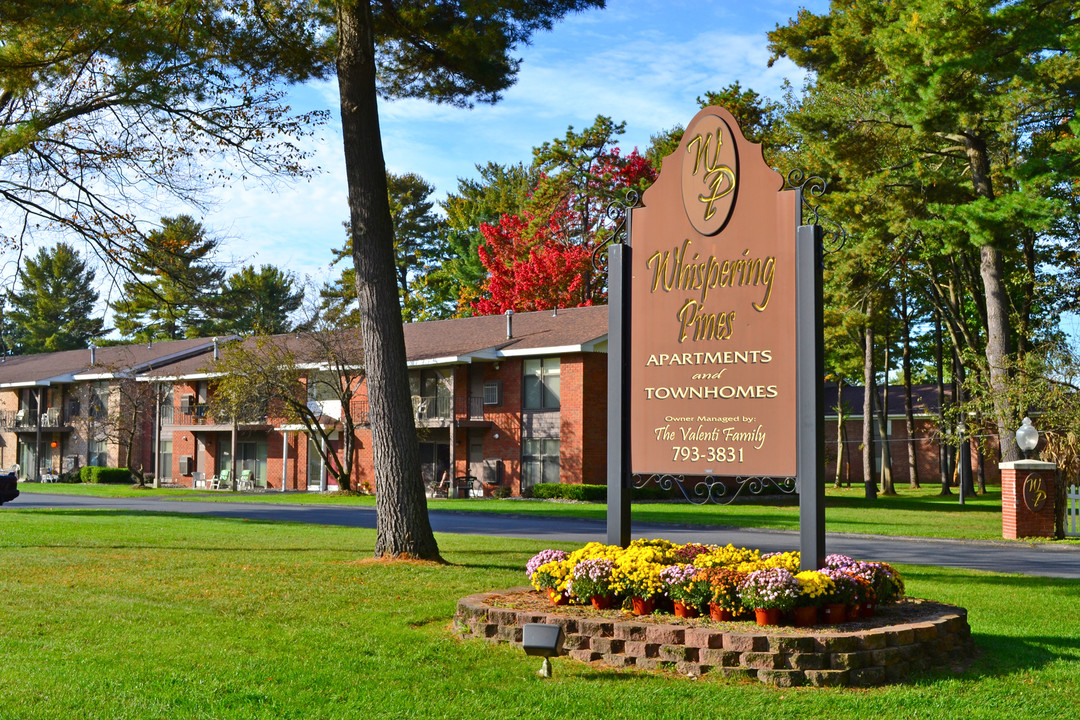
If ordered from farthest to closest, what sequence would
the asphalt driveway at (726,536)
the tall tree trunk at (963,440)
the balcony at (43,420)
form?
the balcony at (43,420), the tall tree trunk at (963,440), the asphalt driveway at (726,536)

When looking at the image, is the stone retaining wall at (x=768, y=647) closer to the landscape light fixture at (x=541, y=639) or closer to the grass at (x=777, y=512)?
the landscape light fixture at (x=541, y=639)

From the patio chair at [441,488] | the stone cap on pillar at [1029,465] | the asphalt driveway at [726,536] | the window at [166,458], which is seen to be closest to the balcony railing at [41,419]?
the window at [166,458]

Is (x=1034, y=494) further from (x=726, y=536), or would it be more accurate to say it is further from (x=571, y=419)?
(x=571, y=419)

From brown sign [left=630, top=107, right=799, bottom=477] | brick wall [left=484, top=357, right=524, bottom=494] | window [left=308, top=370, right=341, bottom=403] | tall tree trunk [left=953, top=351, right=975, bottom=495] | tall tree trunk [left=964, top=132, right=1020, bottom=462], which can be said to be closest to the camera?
brown sign [left=630, top=107, right=799, bottom=477]

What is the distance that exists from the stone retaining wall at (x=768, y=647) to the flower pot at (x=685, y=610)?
20cm

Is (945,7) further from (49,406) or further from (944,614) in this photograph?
(49,406)

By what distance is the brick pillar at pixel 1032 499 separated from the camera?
2067 cm

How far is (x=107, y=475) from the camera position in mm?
50625

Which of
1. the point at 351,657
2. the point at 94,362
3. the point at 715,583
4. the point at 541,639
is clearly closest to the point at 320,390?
the point at 94,362

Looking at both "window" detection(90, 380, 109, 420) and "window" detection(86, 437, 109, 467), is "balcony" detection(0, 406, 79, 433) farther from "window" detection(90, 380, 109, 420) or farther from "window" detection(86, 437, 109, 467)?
"window" detection(86, 437, 109, 467)

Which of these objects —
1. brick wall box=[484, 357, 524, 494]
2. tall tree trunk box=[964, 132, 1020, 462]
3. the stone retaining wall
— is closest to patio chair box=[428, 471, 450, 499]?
brick wall box=[484, 357, 524, 494]

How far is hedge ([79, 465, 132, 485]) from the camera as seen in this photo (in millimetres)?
50594

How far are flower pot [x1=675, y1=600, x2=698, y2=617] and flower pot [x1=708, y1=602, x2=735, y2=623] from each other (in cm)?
15

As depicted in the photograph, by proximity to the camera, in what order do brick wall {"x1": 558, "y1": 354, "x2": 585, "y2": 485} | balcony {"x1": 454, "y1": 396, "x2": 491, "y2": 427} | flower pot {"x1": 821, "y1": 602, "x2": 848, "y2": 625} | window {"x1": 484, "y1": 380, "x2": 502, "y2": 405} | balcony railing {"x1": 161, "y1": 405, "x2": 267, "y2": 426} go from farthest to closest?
balcony railing {"x1": 161, "y1": 405, "x2": 267, "y2": 426}
balcony {"x1": 454, "y1": 396, "x2": 491, "y2": 427}
window {"x1": 484, "y1": 380, "x2": 502, "y2": 405}
brick wall {"x1": 558, "y1": 354, "x2": 585, "y2": 485}
flower pot {"x1": 821, "y1": 602, "x2": 848, "y2": 625}
